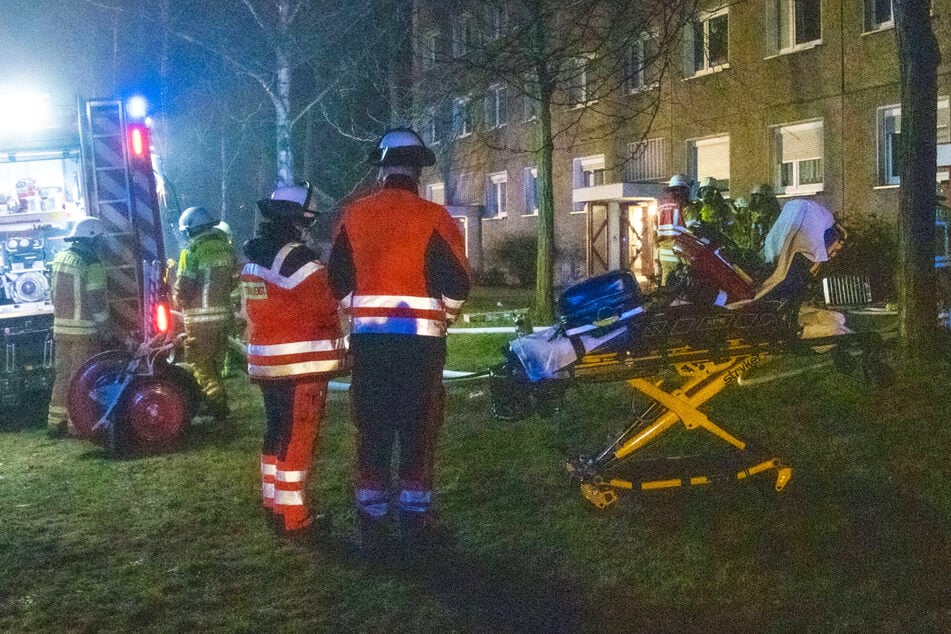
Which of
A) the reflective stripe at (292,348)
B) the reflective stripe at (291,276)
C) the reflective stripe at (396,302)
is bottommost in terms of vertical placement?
the reflective stripe at (292,348)

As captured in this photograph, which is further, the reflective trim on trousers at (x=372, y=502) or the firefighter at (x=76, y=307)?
the firefighter at (x=76, y=307)

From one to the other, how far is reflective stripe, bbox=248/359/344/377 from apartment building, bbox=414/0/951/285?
959 cm

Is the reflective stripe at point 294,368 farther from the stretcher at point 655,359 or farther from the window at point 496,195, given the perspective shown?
the window at point 496,195

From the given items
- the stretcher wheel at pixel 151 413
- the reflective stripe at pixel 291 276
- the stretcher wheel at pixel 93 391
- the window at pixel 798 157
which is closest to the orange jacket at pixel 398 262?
the reflective stripe at pixel 291 276

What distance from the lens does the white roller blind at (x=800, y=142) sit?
65.5 ft

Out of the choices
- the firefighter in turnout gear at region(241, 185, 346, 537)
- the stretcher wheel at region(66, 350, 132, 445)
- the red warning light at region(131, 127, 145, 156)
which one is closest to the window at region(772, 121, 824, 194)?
the red warning light at region(131, 127, 145, 156)

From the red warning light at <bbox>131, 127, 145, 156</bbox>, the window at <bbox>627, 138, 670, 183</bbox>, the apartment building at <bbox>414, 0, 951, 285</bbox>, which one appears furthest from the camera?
the window at <bbox>627, 138, 670, 183</bbox>

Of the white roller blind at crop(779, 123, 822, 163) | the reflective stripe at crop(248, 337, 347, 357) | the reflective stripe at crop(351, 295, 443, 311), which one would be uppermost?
the white roller blind at crop(779, 123, 822, 163)

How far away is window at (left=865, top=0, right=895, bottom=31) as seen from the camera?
60.4ft

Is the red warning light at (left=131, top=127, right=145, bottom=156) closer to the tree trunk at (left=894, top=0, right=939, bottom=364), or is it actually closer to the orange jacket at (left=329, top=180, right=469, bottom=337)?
the orange jacket at (left=329, top=180, right=469, bottom=337)

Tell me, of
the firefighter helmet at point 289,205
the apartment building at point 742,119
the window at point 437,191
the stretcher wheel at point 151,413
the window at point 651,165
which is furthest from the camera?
the window at point 437,191

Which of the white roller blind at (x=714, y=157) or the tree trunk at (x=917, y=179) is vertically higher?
the white roller blind at (x=714, y=157)

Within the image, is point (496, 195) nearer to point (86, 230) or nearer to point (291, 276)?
point (86, 230)

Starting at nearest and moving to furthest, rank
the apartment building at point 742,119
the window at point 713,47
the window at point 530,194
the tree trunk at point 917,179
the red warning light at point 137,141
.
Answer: the tree trunk at point 917,179 < the red warning light at point 137,141 < the apartment building at point 742,119 < the window at point 713,47 < the window at point 530,194
